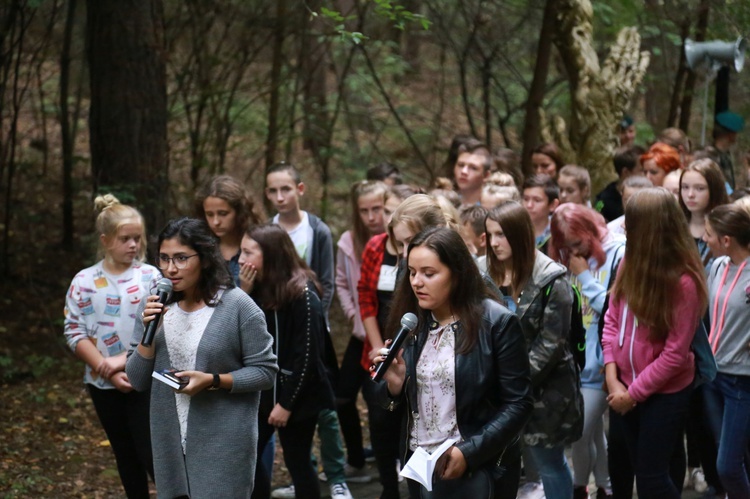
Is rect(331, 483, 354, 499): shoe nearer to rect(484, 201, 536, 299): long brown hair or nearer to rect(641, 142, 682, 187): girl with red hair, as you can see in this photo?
rect(484, 201, 536, 299): long brown hair

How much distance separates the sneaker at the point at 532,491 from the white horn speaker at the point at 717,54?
6106mm

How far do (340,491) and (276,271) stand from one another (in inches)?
68.8

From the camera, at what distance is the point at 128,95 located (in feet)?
26.0

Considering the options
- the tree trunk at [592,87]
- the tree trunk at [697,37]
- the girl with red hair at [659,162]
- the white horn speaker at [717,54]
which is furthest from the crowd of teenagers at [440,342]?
the tree trunk at [697,37]

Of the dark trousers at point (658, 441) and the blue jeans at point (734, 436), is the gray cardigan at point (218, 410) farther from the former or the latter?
the blue jeans at point (734, 436)

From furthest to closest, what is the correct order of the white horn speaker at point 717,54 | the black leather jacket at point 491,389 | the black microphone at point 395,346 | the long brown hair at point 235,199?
the white horn speaker at point 717,54 → the long brown hair at point 235,199 → the black leather jacket at point 491,389 → the black microphone at point 395,346

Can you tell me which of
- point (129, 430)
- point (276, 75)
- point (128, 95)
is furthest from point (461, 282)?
point (276, 75)

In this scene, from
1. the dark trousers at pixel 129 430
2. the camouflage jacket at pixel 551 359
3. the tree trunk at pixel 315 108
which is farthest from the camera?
the tree trunk at pixel 315 108

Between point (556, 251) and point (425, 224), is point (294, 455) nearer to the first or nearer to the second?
→ point (425, 224)

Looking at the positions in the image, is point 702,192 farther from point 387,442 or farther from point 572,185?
point 387,442

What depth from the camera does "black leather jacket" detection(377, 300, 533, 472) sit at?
12.0 ft

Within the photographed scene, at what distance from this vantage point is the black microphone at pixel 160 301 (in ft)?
13.3

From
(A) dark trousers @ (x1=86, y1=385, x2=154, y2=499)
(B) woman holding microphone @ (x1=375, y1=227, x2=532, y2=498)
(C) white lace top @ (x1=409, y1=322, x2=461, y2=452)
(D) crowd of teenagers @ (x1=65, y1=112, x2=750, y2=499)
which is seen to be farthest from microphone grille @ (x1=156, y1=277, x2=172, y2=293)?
(A) dark trousers @ (x1=86, y1=385, x2=154, y2=499)

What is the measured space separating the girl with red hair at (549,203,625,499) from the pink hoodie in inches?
24.8
